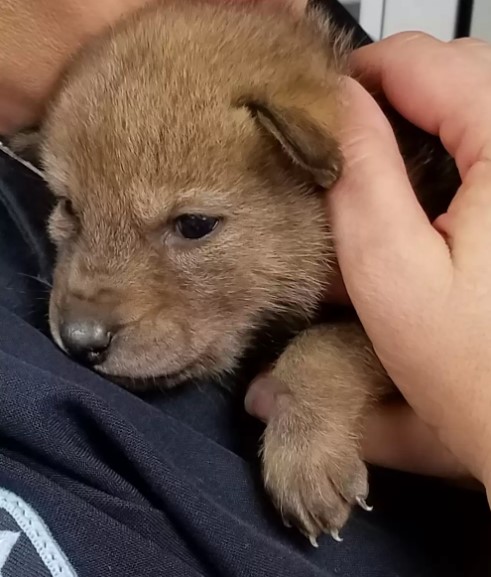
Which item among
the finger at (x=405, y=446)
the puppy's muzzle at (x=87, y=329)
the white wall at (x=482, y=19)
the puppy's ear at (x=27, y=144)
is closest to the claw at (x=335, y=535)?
the finger at (x=405, y=446)

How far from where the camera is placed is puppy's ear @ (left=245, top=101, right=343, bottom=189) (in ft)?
3.64

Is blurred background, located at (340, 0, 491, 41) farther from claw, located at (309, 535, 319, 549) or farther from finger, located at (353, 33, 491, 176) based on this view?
claw, located at (309, 535, 319, 549)

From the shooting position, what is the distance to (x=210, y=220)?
119 cm

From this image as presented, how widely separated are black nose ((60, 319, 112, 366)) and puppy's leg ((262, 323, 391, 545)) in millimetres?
281

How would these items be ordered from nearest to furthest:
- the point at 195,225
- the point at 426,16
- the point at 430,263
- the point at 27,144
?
the point at 430,263 → the point at 195,225 → the point at 27,144 → the point at 426,16

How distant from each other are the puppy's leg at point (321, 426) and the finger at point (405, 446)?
0.03m

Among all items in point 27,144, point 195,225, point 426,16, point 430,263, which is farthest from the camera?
point 426,16

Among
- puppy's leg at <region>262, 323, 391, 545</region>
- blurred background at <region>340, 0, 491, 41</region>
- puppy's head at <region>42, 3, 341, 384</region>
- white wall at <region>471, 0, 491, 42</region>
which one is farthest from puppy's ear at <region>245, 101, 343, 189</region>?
white wall at <region>471, 0, 491, 42</region>

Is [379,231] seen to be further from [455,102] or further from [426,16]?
[426,16]

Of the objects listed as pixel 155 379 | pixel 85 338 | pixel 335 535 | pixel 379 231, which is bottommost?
pixel 335 535

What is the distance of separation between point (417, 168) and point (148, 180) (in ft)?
1.46

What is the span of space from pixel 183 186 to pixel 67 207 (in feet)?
0.75

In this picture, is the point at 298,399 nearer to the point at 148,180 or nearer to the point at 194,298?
the point at 194,298

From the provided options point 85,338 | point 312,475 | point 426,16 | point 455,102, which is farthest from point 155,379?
point 426,16
